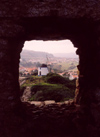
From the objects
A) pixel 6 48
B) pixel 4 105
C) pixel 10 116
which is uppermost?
pixel 6 48

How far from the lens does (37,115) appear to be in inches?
142

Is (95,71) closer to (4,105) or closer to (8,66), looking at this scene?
(8,66)

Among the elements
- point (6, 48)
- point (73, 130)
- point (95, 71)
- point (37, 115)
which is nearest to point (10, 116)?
point (37, 115)

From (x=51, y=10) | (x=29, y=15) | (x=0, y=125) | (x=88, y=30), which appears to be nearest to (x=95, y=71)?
(x=88, y=30)

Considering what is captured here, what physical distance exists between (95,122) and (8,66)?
2.43 meters

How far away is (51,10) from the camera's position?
8.50 ft

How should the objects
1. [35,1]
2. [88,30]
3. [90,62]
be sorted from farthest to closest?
1. [90,62]
2. [88,30]
3. [35,1]

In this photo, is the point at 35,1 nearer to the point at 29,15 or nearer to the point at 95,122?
the point at 29,15

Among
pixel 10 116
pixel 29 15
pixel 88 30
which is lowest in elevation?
pixel 10 116

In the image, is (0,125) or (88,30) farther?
(88,30)

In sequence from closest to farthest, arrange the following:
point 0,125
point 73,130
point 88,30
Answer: point 0,125, point 88,30, point 73,130

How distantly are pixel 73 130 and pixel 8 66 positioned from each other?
2.57 m

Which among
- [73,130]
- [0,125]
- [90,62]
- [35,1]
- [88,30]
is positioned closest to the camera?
[35,1]

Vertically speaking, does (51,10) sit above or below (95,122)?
above
